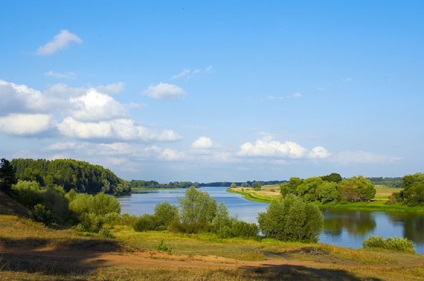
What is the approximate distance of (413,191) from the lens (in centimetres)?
9950

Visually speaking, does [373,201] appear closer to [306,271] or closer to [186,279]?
[306,271]

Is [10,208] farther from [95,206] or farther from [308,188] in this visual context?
[308,188]

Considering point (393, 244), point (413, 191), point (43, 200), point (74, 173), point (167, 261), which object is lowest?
point (393, 244)

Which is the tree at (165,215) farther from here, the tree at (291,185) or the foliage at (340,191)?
the tree at (291,185)

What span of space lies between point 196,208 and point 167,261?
1345 inches

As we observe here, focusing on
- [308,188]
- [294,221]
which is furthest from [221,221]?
[308,188]

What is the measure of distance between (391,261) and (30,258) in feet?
83.9

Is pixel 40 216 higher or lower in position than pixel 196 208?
higher

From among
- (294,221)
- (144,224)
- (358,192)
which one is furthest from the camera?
(358,192)

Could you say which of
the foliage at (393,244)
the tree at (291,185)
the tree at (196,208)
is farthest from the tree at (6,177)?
the tree at (291,185)

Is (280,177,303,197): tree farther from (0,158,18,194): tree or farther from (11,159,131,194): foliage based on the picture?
(0,158,18,194): tree

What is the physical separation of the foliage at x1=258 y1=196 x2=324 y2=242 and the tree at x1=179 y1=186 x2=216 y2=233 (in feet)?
29.0

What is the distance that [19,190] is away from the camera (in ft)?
172

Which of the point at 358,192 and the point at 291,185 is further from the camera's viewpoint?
the point at 291,185
